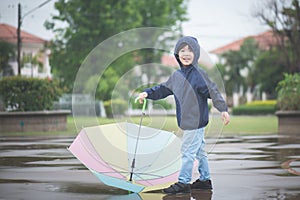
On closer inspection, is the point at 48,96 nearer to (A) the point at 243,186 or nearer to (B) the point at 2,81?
(B) the point at 2,81

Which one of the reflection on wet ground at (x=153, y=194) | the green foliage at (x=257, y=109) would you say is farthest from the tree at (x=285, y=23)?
the reflection on wet ground at (x=153, y=194)

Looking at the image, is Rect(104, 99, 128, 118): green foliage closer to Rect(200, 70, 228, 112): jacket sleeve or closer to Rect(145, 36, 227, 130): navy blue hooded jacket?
Rect(145, 36, 227, 130): navy blue hooded jacket

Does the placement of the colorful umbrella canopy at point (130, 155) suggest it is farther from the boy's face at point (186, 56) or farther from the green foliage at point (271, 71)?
the green foliage at point (271, 71)

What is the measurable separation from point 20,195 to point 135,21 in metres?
59.3

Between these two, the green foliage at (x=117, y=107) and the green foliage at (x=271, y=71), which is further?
the green foliage at (x=271, y=71)

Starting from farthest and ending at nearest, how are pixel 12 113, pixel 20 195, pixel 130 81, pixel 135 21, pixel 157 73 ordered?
pixel 135 21, pixel 12 113, pixel 130 81, pixel 157 73, pixel 20 195

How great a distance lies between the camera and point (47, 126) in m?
28.3

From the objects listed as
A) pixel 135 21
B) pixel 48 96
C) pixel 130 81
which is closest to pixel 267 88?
pixel 135 21

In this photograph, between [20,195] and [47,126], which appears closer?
[20,195]

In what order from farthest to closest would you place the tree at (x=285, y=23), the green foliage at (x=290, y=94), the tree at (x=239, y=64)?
1. the tree at (x=239, y=64)
2. the tree at (x=285, y=23)
3. the green foliage at (x=290, y=94)

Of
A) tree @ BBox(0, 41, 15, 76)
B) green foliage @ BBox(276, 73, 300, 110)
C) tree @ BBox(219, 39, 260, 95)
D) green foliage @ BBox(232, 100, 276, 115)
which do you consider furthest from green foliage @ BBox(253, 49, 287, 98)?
green foliage @ BBox(276, 73, 300, 110)

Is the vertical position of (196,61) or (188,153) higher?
(196,61)

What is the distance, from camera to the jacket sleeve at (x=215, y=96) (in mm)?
8797

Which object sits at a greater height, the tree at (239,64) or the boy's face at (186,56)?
the tree at (239,64)
